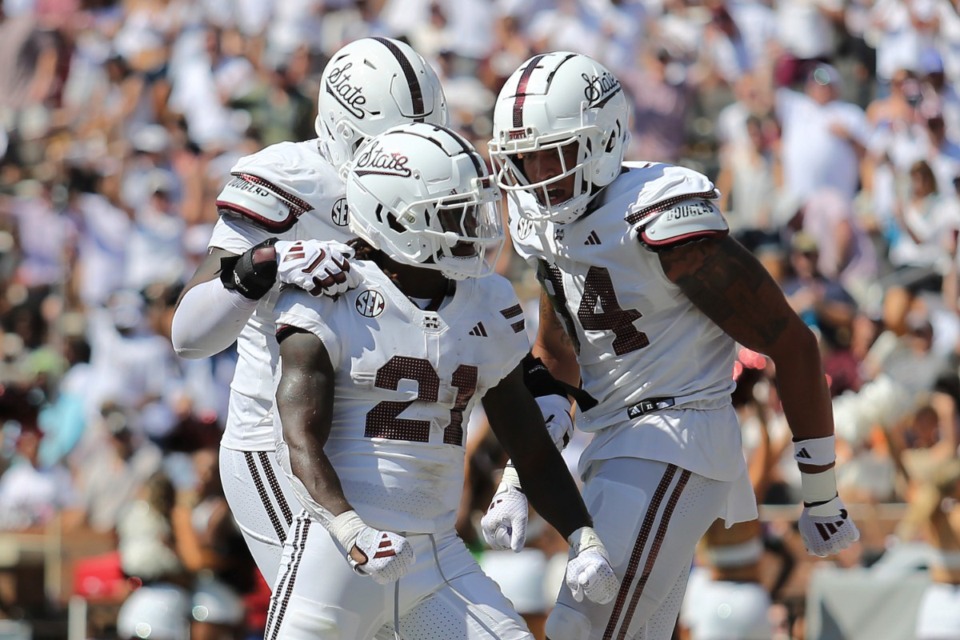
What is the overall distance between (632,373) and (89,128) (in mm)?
10701

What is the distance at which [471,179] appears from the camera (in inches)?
166

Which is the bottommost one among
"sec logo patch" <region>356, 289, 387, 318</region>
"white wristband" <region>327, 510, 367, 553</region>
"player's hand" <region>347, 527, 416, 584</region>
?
"player's hand" <region>347, 527, 416, 584</region>

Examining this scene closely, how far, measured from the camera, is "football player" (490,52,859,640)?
182 inches

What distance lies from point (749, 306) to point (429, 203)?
102 cm

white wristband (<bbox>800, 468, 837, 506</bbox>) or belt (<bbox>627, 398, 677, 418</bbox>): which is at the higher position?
belt (<bbox>627, 398, 677, 418</bbox>)

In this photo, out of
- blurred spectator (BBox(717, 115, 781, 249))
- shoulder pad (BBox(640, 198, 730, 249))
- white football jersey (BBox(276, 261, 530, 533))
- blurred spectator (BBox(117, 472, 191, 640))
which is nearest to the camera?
white football jersey (BBox(276, 261, 530, 533))

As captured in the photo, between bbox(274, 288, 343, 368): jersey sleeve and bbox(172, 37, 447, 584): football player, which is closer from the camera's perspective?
bbox(274, 288, 343, 368): jersey sleeve

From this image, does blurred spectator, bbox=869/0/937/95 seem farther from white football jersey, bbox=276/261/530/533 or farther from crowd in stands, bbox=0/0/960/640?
white football jersey, bbox=276/261/530/533

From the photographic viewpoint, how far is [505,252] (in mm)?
10391

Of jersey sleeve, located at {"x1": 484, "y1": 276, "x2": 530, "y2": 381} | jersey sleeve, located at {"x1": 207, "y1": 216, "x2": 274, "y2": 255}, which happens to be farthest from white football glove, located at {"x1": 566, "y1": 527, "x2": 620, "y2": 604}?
jersey sleeve, located at {"x1": 207, "y1": 216, "x2": 274, "y2": 255}

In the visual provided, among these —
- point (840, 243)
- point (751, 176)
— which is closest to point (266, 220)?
point (840, 243)

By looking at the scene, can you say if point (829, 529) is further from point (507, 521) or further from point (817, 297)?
point (817, 297)

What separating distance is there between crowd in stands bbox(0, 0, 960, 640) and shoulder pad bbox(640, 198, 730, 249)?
5.87 feet

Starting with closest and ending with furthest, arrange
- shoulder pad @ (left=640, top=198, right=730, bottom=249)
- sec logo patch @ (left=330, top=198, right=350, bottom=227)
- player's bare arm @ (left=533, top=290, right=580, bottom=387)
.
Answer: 1. shoulder pad @ (left=640, top=198, right=730, bottom=249)
2. sec logo patch @ (left=330, top=198, right=350, bottom=227)
3. player's bare arm @ (left=533, top=290, right=580, bottom=387)
